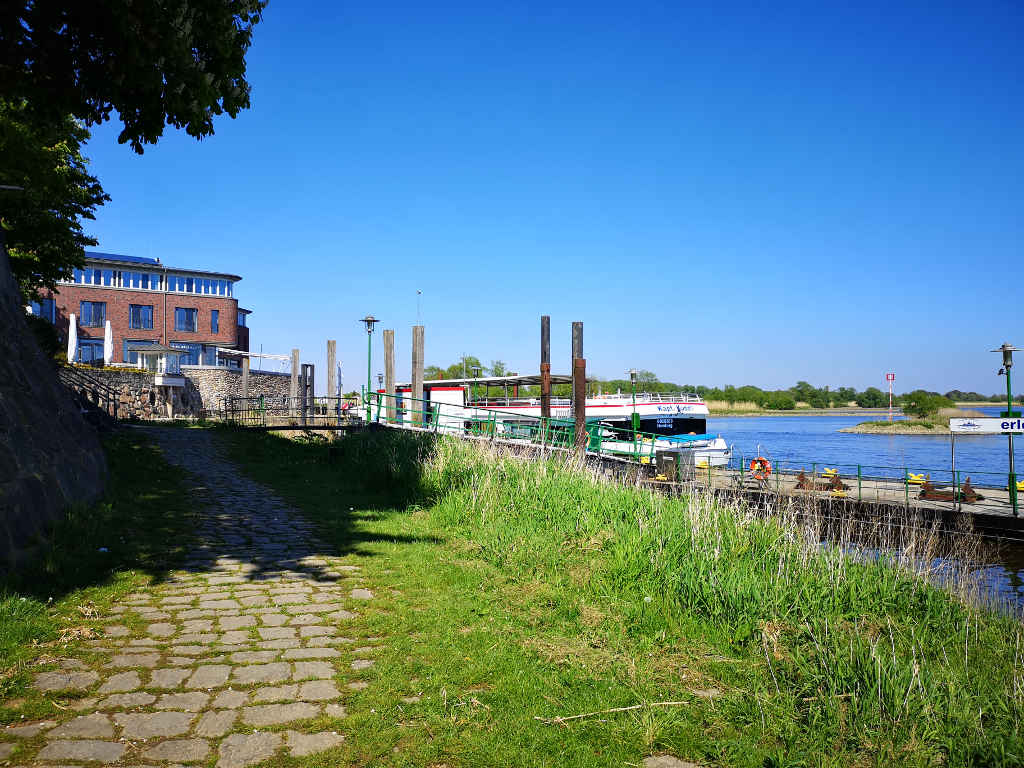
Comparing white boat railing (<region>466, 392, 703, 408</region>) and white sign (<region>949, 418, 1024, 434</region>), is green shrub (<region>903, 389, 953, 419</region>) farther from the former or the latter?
white sign (<region>949, 418, 1024, 434</region>)

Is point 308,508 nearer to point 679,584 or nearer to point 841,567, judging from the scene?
point 679,584

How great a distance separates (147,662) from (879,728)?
178 inches

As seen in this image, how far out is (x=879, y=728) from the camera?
365cm

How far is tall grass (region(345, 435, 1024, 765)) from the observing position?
12.1 feet

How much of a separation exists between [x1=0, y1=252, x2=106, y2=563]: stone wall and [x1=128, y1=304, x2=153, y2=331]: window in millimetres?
46656

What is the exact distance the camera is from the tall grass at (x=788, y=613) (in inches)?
146

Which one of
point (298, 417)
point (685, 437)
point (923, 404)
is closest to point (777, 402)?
point (923, 404)

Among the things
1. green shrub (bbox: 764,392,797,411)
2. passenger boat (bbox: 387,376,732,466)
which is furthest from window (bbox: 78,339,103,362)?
green shrub (bbox: 764,392,797,411)

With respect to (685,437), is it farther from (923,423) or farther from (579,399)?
(923,423)

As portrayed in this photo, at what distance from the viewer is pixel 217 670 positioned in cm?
437

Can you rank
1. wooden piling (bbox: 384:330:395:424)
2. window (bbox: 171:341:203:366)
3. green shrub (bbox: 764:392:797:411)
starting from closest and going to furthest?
wooden piling (bbox: 384:330:395:424) → window (bbox: 171:341:203:366) → green shrub (bbox: 764:392:797:411)

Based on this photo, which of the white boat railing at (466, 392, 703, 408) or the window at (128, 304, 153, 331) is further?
the window at (128, 304, 153, 331)

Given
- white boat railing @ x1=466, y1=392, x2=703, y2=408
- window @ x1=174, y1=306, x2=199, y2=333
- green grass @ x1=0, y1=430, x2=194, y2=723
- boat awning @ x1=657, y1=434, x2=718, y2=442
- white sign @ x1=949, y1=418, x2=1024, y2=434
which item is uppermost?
window @ x1=174, y1=306, x2=199, y2=333

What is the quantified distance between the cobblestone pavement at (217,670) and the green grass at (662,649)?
1.03ft
